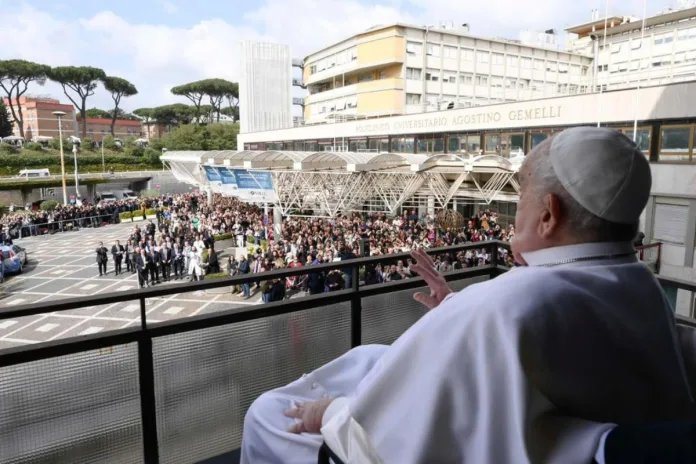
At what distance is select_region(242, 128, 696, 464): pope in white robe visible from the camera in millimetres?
996

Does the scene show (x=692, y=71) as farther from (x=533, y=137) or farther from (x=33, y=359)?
(x=33, y=359)

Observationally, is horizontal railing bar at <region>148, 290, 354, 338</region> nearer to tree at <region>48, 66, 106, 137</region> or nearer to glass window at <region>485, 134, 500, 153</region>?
glass window at <region>485, 134, 500, 153</region>

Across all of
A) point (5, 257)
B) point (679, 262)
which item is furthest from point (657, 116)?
point (5, 257)

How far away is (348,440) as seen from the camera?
116 centimetres

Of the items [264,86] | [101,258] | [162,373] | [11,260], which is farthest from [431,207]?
[264,86]

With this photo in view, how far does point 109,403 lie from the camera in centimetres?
221

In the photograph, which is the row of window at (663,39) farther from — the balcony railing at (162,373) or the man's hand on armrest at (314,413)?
the man's hand on armrest at (314,413)

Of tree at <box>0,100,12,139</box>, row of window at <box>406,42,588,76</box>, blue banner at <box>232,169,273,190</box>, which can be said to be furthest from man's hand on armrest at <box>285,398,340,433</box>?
tree at <box>0,100,12,139</box>

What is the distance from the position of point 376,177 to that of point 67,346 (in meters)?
20.6

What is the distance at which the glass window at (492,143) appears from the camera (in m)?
26.2

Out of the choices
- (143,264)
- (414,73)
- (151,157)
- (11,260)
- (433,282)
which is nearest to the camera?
(433,282)

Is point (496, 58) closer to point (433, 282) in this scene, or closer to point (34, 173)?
point (34, 173)

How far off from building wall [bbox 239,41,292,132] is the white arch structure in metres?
33.3

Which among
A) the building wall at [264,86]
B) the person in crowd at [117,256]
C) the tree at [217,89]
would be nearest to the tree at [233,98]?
the tree at [217,89]
